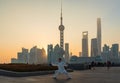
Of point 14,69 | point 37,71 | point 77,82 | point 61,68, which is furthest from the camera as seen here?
point 37,71

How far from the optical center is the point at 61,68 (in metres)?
27.1

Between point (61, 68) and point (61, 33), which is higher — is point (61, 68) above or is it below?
below

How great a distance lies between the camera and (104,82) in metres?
23.1

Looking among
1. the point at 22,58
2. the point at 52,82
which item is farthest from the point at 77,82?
the point at 22,58

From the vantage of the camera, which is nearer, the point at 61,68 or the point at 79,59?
the point at 61,68

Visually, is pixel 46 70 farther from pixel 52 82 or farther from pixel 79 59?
pixel 79 59

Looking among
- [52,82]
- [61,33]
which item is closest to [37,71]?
[52,82]

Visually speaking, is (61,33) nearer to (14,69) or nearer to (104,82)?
(14,69)

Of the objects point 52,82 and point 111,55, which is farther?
point 111,55

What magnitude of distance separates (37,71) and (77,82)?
9804 mm

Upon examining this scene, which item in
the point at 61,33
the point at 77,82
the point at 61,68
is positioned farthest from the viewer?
the point at 61,33

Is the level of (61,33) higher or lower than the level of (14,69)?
higher

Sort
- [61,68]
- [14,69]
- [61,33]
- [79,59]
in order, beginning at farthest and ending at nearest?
1. [79,59]
2. [61,33]
3. [14,69]
4. [61,68]

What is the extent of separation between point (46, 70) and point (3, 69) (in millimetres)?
4925
